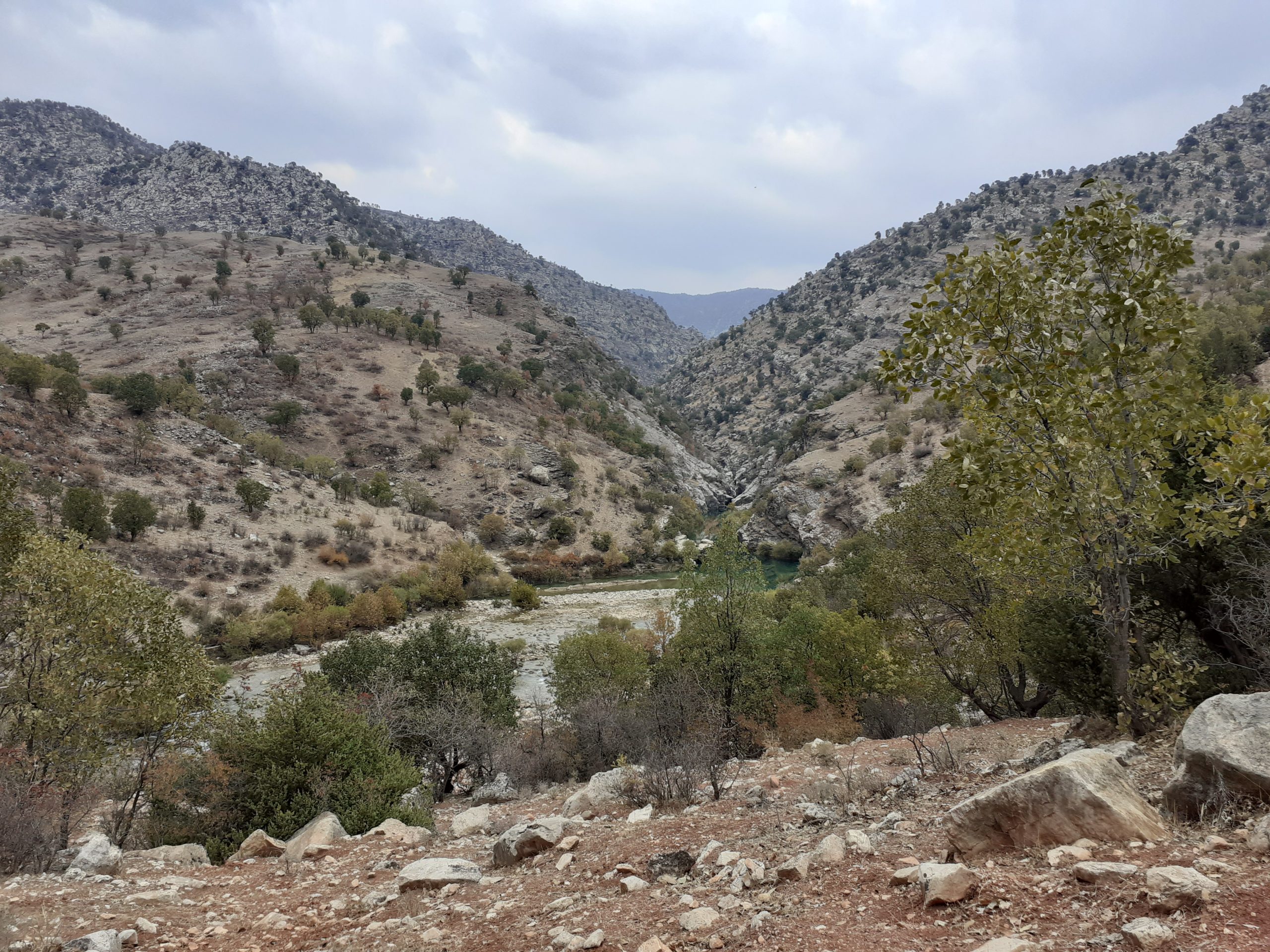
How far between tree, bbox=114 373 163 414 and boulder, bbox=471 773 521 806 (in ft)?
167

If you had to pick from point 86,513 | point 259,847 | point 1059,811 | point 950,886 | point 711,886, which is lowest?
point 259,847

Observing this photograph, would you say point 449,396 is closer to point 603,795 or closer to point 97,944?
point 603,795

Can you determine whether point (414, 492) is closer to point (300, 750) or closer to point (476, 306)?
point (300, 750)

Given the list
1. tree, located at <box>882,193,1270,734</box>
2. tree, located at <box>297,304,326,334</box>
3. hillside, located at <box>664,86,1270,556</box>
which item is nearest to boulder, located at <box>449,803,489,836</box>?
tree, located at <box>882,193,1270,734</box>

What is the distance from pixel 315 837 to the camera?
9.20 m

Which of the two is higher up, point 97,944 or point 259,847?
point 97,944

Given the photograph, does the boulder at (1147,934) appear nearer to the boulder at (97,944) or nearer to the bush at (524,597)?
the boulder at (97,944)

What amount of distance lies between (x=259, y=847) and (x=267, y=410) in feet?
222

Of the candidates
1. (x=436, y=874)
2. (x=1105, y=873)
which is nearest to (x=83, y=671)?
(x=436, y=874)

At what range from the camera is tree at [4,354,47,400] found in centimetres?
4419

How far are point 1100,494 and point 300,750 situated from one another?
13368mm

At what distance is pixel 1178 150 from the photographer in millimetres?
108125

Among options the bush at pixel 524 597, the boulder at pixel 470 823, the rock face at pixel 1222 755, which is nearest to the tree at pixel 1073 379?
the rock face at pixel 1222 755

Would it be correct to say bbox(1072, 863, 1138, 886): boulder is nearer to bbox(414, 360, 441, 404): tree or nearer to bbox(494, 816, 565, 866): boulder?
bbox(494, 816, 565, 866): boulder
